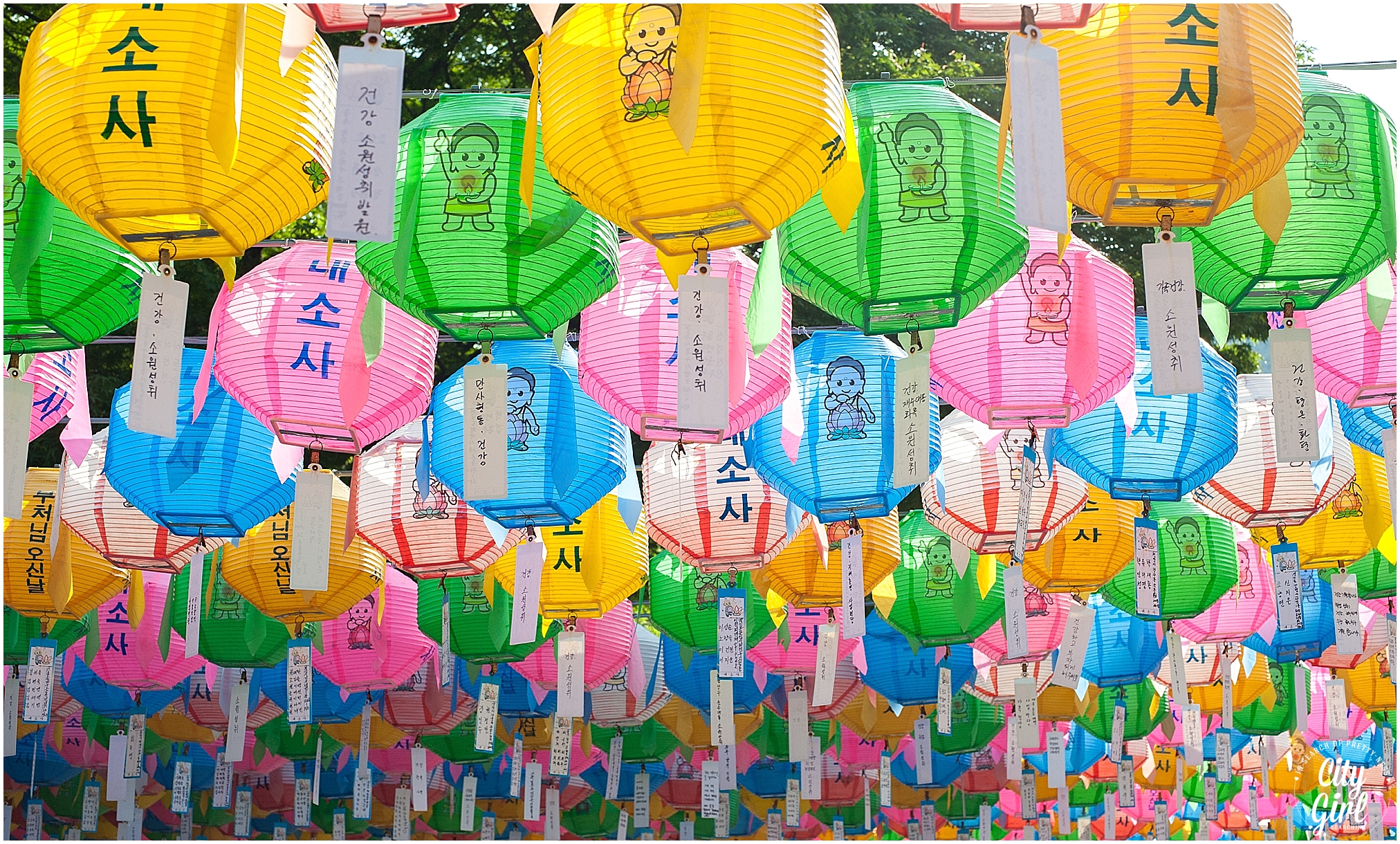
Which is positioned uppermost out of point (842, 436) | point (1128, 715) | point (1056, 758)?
point (842, 436)

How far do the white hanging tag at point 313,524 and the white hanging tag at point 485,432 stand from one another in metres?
0.52

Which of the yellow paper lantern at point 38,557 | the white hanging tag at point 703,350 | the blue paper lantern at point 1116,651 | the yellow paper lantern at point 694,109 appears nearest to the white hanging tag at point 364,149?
the yellow paper lantern at point 694,109

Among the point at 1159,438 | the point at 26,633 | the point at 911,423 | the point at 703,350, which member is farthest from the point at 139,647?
the point at 1159,438

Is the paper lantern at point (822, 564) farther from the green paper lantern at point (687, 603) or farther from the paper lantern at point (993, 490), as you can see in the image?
the green paper lantern at point (687, 603)

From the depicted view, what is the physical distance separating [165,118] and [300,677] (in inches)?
149

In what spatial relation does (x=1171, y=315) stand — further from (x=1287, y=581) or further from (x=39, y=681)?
(x=39, y=681)

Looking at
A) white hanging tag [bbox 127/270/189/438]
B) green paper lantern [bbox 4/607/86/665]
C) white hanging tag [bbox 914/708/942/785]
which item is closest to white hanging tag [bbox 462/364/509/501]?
white hanging tag [bbox 127/270/189/438]

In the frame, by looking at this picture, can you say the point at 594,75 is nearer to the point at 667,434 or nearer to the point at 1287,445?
the point at 667,434

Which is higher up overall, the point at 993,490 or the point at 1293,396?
the point at 1293,396

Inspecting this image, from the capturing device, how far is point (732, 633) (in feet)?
19.3

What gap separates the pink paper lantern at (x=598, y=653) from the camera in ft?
22.2

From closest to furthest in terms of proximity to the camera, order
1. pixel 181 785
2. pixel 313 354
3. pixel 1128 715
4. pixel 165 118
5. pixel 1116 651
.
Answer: pixel 165 118 < pixel 313 354 < pixel 1116 651 < pixel 1128 715 < pixel 181 785

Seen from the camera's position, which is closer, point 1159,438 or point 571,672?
point 1159,438

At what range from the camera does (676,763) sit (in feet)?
37.5
